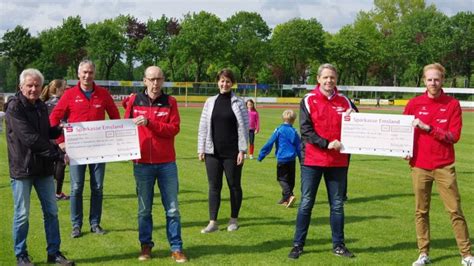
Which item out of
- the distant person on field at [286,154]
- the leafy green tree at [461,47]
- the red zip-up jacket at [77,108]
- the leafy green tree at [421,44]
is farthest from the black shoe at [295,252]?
the leafy green tree at [461,47]

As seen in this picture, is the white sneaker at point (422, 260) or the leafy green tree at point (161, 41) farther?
the leafy green tree at point (161, 41)

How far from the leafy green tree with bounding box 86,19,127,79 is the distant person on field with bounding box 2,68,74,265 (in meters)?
78.2

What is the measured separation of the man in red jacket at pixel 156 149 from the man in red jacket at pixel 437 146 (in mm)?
2716

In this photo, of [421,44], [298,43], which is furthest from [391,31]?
[298,43]

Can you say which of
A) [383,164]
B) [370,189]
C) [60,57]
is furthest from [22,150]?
[60,57]

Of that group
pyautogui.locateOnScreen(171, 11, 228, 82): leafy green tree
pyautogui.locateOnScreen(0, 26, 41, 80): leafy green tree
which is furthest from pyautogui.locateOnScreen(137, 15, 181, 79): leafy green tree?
pyautogui.locateOnScreen(0, 26, 41, 80): leafy green tree

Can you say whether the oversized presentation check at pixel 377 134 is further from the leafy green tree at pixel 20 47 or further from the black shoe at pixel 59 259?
the leafy green tree at pixel 20 47

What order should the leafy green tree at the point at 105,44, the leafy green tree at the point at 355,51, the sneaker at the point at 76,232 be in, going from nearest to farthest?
the sneaker at the point at 76,232
the leafy green tree at the point at 105,44
the leafy green tree at the point at 355,51

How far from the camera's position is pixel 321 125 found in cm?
623

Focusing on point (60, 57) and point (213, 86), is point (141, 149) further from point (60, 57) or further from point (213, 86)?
point (60, 57)

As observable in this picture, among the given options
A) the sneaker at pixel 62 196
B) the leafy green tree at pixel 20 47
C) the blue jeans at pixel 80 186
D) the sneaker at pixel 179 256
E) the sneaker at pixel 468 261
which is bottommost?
the sneaker at pixel 62 196

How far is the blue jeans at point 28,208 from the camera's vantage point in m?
5.73

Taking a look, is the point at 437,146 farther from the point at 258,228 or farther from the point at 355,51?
the point at 355,51

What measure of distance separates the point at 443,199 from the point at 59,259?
171 inches
